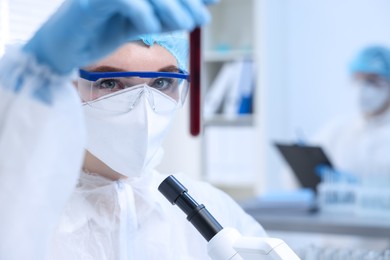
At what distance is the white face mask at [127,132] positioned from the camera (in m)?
0.85

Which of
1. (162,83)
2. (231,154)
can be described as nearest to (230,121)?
(231,154)

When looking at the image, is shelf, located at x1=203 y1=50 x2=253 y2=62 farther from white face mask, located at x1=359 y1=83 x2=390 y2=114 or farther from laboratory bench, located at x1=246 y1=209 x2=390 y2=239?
laboratory bench, located at x1=246 y1=209 x2=390 y2=239

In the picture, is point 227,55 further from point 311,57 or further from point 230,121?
point 311,57

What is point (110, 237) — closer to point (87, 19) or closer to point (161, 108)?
point (161, 108)

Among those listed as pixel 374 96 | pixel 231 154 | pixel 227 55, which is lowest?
pixel 374 96

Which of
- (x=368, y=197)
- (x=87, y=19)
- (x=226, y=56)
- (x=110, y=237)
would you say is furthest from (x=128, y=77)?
(x=226, y=56)

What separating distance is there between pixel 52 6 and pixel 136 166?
1.22 ft

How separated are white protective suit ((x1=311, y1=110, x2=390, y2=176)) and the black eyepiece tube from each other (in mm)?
2003

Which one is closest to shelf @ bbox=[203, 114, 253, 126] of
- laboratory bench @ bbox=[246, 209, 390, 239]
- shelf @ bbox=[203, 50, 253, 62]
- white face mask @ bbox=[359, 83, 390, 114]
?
shelf @ bbox=[203, 50, 253, 62]

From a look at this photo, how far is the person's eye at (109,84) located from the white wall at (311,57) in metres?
2.33

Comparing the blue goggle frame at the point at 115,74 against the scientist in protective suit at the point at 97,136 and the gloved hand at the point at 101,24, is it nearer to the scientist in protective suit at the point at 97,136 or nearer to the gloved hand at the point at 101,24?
the scientist in protective suit at the point at 97,136

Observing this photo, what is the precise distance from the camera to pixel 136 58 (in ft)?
2.87

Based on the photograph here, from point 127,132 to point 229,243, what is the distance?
0.74ft

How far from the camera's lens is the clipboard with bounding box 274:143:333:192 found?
239 cm
